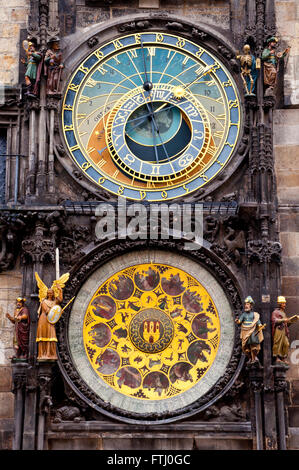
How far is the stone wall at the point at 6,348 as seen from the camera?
15.2 m

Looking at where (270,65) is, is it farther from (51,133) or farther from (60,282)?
(60,282)

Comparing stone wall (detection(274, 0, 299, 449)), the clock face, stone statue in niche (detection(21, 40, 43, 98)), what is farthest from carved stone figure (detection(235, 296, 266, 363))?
stone statue in niche (detection(21, 40, 43, 98))

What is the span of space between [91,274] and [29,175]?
5.35 ft

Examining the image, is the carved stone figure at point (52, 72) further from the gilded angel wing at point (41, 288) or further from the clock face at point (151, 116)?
the gilded angel wing at point (41, 288)

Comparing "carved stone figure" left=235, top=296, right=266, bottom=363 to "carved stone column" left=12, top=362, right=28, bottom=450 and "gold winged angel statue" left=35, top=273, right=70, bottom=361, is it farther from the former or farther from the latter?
"carved stone column" left=12, top=362, right=28, bottom=450

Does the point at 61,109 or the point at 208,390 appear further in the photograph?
the point at 61,109

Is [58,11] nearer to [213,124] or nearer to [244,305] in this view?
[213,124]

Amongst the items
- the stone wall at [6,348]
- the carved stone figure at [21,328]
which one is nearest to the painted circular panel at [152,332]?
the carved stone figure at [21,328]

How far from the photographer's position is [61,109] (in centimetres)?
1653

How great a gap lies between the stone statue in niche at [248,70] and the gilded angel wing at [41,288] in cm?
392

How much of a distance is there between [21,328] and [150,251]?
6.69ft

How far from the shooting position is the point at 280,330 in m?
15.1

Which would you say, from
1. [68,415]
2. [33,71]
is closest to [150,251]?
[68,415]

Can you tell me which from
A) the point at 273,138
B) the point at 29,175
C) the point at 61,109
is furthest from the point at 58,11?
the point at 273,138
